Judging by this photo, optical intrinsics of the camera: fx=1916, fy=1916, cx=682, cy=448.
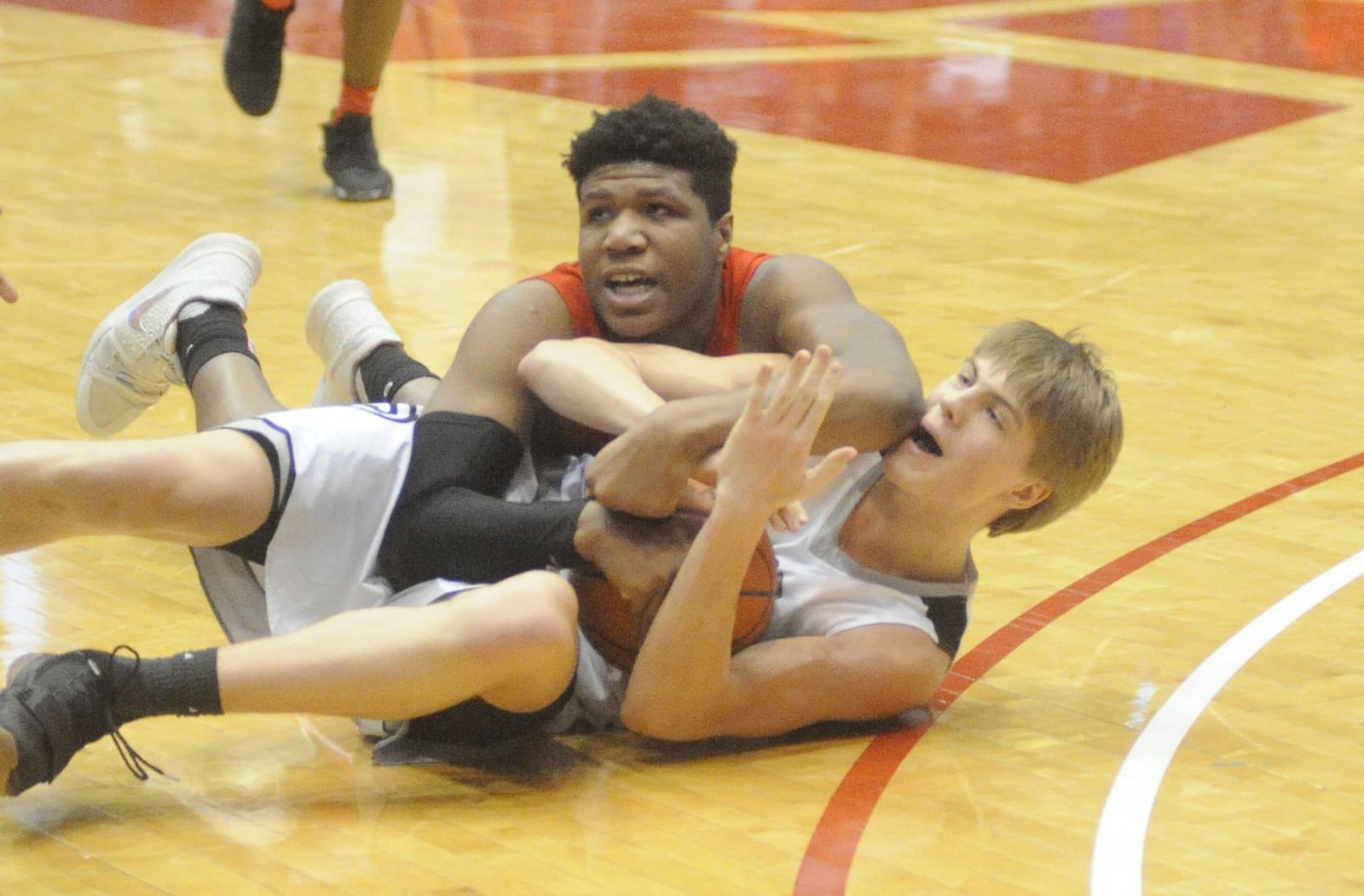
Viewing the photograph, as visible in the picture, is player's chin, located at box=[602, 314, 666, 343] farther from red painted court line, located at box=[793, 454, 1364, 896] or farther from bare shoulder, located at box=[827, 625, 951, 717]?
red painted court line, located at box=[793, 454, 1364, 896]

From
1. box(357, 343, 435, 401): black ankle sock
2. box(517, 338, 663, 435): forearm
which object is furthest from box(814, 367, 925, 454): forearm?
box(357, 343, 435, 401): black ankle sock

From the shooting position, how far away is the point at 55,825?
2174 millimetres

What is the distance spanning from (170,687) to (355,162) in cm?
366

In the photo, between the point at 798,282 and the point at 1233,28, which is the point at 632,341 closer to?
the point at 798,282

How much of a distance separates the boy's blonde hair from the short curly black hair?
19.6 inches

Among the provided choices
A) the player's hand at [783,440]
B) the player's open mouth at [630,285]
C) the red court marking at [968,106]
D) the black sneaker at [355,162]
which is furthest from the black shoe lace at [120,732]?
the red court marking at [968,106]

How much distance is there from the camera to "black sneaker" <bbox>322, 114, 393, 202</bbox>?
5.63m

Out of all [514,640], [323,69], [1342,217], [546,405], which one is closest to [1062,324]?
[1342,217]

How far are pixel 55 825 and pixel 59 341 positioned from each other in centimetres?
214

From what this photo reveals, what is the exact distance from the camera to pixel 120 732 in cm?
239

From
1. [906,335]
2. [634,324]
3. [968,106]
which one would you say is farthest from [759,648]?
[968,106]

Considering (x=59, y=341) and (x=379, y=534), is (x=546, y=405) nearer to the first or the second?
(x=379, y=534)

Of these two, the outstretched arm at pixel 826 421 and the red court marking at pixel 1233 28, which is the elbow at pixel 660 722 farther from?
the red court marking at pixel 1233 28

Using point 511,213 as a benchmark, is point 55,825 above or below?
below
